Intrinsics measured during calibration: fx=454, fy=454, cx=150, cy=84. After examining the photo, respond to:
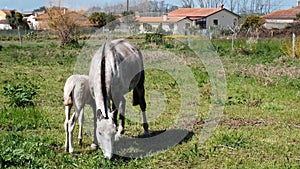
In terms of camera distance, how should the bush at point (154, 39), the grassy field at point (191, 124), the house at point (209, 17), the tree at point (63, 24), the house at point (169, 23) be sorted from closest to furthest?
the grassy field at point (191, 124) < the bush at point (154, 39) < the tree at point (63, 24) < the house at point (169, 23) < the house at point (209, 17)

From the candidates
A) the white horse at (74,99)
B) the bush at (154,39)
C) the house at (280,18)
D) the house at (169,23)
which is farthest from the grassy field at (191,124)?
the house at (280,18)

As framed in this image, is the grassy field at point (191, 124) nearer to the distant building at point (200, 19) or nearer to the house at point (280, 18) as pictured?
the distant building at point (200, 19)

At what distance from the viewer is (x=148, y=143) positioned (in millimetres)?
7395

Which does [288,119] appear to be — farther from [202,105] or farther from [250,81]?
[250,81]

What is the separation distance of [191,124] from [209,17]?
2158 inches

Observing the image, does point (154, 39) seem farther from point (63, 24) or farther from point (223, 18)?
point (223, 18)

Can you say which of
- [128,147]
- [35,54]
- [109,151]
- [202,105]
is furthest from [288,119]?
[35,54]

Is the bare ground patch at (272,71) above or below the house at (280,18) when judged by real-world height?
below

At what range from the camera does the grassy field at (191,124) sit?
6.34 metres

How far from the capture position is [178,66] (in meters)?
18.2

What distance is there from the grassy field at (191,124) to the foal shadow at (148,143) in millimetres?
74

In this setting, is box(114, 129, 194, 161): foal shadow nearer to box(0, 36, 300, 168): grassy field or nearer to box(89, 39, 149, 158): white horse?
box(0, 36, 300, 168): grassy field

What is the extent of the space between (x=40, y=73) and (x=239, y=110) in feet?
28.4

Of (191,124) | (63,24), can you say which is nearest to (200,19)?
(63,24)
